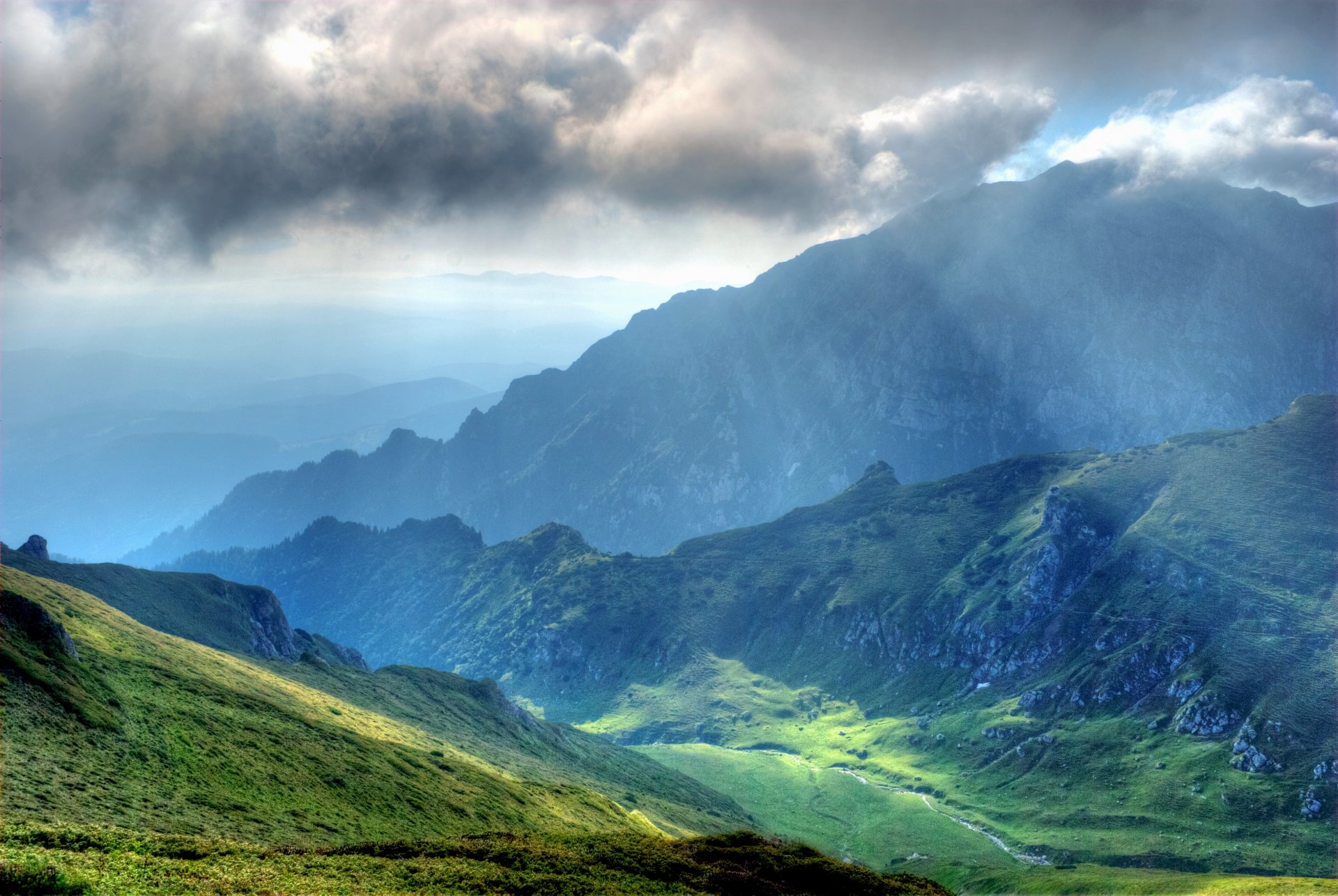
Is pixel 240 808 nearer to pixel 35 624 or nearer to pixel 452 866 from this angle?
pixel 452 866

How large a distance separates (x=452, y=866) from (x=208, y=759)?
3862cm

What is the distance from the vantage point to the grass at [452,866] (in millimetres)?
60562

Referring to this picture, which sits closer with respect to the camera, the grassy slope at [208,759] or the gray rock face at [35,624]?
the grassy slope at [208,759]

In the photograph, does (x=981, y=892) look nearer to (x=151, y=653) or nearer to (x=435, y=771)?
(x=435, y=771)

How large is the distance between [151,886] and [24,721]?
35845 mm

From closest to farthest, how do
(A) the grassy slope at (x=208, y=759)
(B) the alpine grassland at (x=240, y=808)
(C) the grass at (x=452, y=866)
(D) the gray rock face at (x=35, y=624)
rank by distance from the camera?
(C) the grass at (x=452, y=866)
(B) the alpine grassland at (x=240, y=808)
(A) the grassy slope at (x=208, y=759)
(D) the gray rock face at (x=35, y=624)

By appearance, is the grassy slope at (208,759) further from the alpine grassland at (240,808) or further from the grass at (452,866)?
the grass at (452,866)

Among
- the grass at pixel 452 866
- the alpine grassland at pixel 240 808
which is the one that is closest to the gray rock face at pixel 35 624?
the alpine grassland at pixel 240 808

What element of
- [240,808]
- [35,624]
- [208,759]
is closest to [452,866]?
[240,808]

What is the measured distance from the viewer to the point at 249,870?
218 feet

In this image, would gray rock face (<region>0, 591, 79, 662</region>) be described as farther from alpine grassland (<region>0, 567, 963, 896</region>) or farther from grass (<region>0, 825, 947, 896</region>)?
grass (<region>0, 825, 947, 896</region>)

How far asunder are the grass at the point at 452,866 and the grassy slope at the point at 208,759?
888cm

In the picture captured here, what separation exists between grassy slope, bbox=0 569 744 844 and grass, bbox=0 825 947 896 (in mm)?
8877

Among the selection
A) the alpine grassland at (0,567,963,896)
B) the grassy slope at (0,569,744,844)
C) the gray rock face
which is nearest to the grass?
the alpine grassland at (0,567,963,896)
